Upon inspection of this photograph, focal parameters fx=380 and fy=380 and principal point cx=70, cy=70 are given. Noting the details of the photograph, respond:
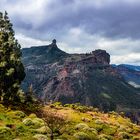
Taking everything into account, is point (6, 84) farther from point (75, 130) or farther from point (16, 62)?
point (75, 130)

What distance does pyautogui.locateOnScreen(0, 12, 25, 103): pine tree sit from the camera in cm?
7500

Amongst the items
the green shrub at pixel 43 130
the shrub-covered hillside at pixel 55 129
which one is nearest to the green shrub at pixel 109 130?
the shrub-covered hillside at pixel 55 129

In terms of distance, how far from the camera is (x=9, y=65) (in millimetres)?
75812

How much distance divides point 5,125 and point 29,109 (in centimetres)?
2077

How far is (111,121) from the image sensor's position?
8719 cm

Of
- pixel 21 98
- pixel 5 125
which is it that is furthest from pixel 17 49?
pixel 5 125

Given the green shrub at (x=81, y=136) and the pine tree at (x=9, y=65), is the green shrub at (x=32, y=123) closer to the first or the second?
the green shrub at (x=81, y=136)

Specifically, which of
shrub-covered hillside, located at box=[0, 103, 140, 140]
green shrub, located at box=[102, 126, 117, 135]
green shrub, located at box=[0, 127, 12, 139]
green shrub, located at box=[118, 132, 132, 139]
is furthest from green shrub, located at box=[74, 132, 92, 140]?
green shrub, located at box=[0, 127, 12, 139]

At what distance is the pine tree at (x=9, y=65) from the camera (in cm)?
7500

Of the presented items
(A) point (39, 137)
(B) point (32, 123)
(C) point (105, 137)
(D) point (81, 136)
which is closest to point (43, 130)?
(B) point (32, 123)

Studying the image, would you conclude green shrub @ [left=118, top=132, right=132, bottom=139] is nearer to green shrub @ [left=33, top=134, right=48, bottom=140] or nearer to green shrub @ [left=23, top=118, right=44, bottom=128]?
green shrub @ [left=23, top=118, right=44, bottom=128]

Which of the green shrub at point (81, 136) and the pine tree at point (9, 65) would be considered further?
the pine tree at point (9, 65)

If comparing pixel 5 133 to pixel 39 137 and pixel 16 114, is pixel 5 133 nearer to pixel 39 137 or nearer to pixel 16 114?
pixel 39 137

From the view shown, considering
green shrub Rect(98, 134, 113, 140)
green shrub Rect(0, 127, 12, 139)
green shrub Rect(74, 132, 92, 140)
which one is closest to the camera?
green shrub Rect(0, 127, 12, 139)
